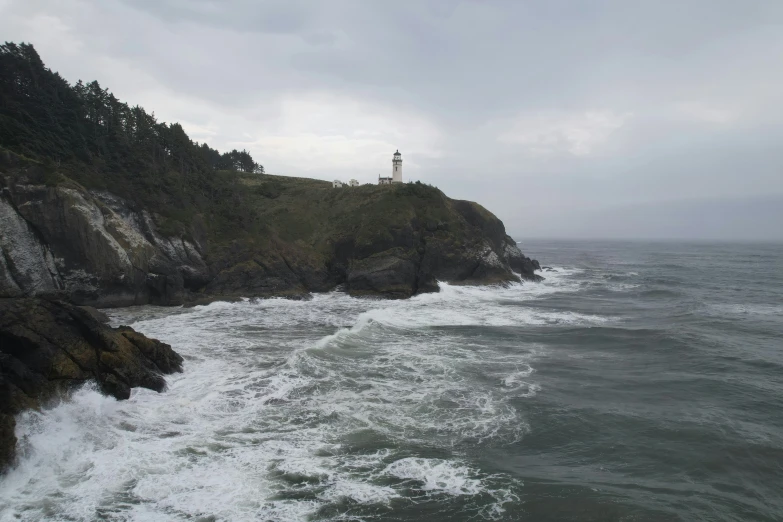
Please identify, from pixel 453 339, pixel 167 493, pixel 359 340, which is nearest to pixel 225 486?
pixel 167 493

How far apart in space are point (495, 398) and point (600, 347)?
11349 mm

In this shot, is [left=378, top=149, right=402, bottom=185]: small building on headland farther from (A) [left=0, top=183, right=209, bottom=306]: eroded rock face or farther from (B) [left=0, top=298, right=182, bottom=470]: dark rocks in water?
(B) [left=0, top=298, right=182, bottom=470]: dark rocks in water

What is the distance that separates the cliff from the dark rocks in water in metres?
2.02

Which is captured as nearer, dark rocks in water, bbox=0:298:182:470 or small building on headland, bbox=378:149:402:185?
dark rocks in water, bbox=0:298:182:470

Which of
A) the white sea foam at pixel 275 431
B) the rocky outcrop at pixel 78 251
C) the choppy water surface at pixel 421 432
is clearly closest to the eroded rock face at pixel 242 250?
the rocky outcrop at pixel 78 251

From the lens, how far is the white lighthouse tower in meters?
67.7

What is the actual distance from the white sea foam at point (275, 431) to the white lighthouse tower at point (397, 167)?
44558 millimetres

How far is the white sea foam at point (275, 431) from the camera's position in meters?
10.9

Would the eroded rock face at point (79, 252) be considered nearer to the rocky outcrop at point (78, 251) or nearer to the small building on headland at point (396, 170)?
the rocky outcrop at point (78, 251)

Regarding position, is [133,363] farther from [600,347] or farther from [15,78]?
[15,78]

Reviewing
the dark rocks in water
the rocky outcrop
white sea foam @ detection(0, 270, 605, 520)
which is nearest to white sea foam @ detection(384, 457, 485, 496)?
white sea foam @ detection(0, 270, 605, 520)

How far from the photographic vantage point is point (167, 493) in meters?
11.0

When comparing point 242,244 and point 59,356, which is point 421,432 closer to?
point 59,356

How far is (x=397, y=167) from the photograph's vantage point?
67.9 m
